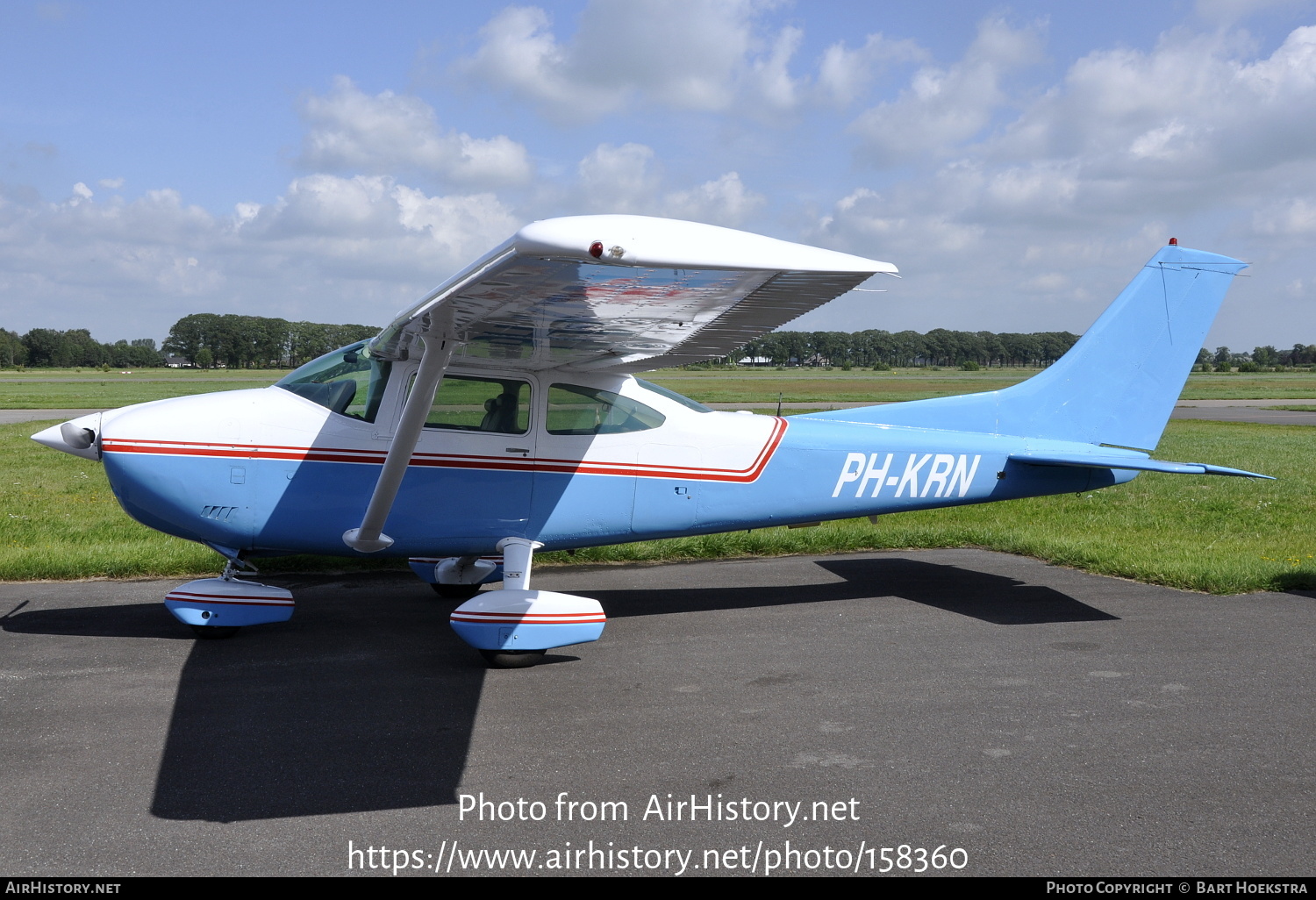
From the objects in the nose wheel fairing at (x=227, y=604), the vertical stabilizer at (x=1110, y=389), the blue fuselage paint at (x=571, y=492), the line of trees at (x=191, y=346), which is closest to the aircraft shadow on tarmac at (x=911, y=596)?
the blue fuselage paint at (x=571, y=492)

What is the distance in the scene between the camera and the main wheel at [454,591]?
7078 millimetres

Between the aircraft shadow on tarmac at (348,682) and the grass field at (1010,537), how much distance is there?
103 cm

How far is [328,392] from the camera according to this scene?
19.3ft

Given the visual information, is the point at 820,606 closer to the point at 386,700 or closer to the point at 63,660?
the point at 386,700

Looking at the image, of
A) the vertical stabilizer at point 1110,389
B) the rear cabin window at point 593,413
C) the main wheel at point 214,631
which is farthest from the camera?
the vertical stabilizer at point 1110,389

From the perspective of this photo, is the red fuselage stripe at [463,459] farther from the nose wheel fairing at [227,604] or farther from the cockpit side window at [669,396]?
the nose wheel fairing at [227,604]

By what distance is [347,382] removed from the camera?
5.88m

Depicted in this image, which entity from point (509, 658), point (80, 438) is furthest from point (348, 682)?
point (80, 438)

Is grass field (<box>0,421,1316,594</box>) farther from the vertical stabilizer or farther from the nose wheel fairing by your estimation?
the nose wheel fairing

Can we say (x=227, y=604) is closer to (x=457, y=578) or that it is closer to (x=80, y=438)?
(x=80, y=438)

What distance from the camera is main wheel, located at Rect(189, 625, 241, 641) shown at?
5.76 metres

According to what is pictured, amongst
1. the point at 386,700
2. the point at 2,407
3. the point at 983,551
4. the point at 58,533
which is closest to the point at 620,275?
the point at 386,700
